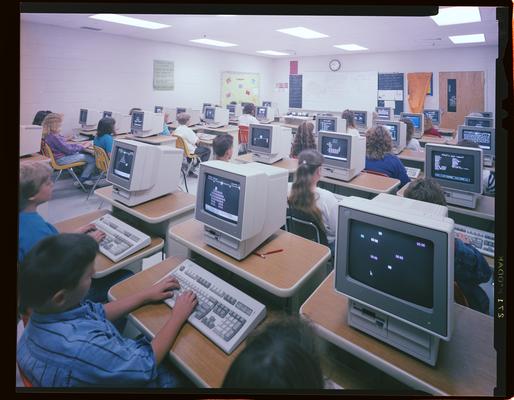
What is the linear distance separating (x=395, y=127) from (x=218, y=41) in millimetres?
4475

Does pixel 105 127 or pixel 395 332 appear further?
pixel 105 127

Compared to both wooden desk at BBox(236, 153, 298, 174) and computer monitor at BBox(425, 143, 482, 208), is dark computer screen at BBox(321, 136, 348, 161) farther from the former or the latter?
computer monitor at BBox(425, 143, 482, 208)

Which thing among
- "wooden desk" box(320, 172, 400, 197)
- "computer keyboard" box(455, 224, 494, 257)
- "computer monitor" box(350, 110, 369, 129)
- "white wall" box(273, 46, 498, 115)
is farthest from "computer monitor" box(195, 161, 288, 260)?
"white wall" box(273, 46, 498, 115)

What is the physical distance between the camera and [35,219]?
1506 mm

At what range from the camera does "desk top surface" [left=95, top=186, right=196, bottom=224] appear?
1889 mm

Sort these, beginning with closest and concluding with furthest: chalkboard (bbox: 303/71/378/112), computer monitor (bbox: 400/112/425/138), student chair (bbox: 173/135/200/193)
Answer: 1. student chair (bbox: 173/135/200/193)
2. computer monitor (bbox: 400/112/425/138)
3. chalkboard (bbox: 303/71/378/112)

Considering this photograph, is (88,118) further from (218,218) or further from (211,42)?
(218,218)

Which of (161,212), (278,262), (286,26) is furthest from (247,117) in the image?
(278,262)

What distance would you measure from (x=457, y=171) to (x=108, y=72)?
6471 mm

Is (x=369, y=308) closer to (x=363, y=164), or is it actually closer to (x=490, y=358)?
(x=490, y=358)

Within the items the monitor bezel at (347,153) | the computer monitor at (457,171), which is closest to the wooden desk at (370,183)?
the monitor bezel at (347,153)

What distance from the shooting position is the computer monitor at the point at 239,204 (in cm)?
137

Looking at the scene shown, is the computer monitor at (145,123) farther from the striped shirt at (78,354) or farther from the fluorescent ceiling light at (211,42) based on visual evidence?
the striped shirt at (78,354)

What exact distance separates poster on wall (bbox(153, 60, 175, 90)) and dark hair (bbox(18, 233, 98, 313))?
702 centimetres
